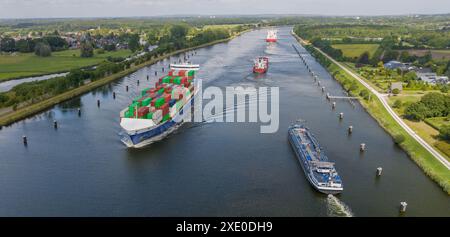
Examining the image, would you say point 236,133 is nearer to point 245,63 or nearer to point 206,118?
point 206,118

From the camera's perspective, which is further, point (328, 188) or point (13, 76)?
point (13, 76)

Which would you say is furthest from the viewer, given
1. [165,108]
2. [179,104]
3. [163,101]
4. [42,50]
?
[42,50]

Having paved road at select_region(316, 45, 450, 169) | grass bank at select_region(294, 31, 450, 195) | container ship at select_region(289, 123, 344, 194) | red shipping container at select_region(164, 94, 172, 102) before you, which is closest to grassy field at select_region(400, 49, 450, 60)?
paved road at select_region(316, 45, 450, 169)

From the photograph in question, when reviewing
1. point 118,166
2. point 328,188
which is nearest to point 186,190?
point 118,166

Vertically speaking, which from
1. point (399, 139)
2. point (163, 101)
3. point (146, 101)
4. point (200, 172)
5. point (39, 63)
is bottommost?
point (200, 172)

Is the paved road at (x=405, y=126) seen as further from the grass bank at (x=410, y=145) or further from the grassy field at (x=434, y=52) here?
the grassy field at (x=434, y=52)

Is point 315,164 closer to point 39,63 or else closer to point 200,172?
point 200,172

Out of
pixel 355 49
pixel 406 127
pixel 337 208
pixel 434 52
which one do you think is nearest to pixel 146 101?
pixel 337 208
